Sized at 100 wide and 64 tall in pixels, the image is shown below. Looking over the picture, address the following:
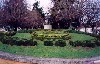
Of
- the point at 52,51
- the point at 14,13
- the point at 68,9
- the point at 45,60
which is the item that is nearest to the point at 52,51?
the point at 52,51

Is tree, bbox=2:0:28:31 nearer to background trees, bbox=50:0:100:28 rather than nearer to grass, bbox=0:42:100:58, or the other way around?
background trees, bbox=50:0:100:28

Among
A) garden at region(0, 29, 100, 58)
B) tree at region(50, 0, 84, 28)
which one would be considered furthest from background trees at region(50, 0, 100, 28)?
garden at region(0, 29, 100, 58)

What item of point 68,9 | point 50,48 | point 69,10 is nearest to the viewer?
point 50,48

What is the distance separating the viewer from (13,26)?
46.8 m

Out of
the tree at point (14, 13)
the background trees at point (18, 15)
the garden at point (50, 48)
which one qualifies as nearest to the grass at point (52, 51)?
the garden at point (50, 48)

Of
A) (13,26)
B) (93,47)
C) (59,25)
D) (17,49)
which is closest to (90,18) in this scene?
(59,25)

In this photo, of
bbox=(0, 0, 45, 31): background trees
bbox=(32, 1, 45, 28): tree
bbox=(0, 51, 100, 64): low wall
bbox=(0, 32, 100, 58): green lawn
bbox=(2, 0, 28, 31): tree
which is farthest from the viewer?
bbox=(32, 1, 45, 28): tree

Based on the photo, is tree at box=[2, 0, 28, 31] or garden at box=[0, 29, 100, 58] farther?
tree at box=[2, 0, 28, 31]

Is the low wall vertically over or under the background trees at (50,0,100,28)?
under

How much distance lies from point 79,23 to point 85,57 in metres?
27.5

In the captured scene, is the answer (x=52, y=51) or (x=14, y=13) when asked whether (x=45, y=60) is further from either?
(x=14, y=13)

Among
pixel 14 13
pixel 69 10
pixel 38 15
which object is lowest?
pixel 38 15

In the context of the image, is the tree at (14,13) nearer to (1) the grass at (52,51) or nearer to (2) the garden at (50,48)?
(2) the garden at (50,48)

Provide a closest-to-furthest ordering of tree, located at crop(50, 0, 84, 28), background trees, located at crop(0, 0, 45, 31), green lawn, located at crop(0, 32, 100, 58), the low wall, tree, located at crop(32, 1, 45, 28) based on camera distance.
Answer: the low wall
green lawn, located at crop(0, 32, 100, 58)
tree, located at crop(50, 0, 84, 28)
background trees, located at crop(0, 0, 45, 31)
tree, located at crop(32, 1, 45, 28)
